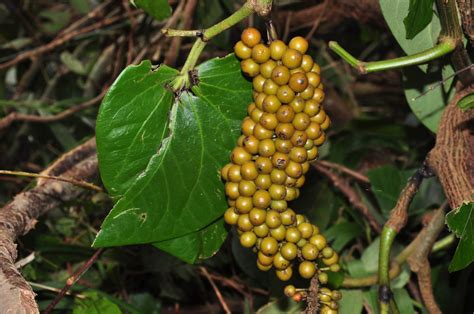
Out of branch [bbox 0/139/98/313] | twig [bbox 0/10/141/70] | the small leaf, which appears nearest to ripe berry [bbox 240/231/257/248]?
branch [bbox 0/139/98/313]

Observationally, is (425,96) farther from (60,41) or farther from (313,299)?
(60,41)

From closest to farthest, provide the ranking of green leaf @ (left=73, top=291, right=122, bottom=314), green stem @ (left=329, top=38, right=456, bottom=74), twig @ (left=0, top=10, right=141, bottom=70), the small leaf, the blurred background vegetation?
green stem @ (left=329, top=38, right=456, bottom=74) → green leaf @ (left=73, top=291, right=122, bottom=314) → the blurred background vegetation → twig @ (left=0, top=10, right=141, bottom=70) → the small leaf

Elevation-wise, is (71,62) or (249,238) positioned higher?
(71,62)

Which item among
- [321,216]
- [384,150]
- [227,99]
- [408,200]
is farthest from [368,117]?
[227,99]

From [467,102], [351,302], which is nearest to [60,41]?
[351,302]

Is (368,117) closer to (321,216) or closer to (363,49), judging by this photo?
(363,49)

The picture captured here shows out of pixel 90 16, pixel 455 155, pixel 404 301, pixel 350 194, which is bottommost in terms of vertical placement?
pixel 404 301

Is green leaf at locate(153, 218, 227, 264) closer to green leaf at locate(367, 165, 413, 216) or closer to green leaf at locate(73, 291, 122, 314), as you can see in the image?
green leaf at locate(73, 291, 122, 314)
